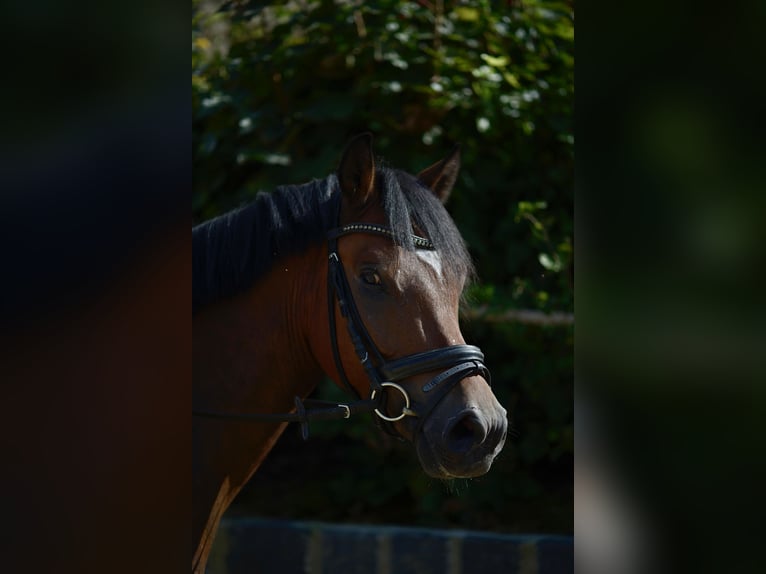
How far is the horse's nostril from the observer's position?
6.70 ft

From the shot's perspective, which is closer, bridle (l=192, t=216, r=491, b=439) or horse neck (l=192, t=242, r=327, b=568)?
bridle (l=192, t=216, r=491, b=439)

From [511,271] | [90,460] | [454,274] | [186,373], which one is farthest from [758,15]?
[511,271]

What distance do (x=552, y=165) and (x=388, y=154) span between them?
0.91 m

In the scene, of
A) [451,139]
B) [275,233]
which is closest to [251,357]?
[275,233]

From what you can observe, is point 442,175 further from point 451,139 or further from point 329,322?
point 451,139

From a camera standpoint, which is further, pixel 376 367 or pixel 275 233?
pixel 275 233

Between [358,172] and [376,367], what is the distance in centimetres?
57

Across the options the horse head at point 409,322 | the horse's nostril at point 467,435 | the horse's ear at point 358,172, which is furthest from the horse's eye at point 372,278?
the horse's nostril at point 467,435

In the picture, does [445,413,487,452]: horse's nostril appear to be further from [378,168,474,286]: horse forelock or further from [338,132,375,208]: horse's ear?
[338,132,375,208]: horse's ear

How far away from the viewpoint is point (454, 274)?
7.44 feet

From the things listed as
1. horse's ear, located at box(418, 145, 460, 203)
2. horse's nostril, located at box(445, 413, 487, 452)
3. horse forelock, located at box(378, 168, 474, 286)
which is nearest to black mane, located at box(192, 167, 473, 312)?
horse forelock, located at box(378, 168, 474, 286)

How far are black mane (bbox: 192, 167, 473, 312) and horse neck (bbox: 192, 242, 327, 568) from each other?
0.14ft

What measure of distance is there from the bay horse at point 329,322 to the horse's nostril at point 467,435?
21mm

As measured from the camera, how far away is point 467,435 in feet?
6.82
